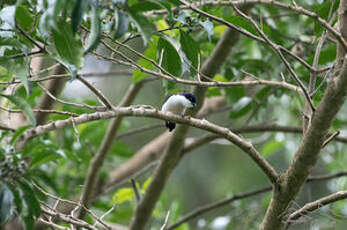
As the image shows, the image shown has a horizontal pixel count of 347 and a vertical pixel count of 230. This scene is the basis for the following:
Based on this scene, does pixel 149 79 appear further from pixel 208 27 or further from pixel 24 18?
pixel 24 18

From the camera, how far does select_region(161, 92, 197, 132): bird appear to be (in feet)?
11.7

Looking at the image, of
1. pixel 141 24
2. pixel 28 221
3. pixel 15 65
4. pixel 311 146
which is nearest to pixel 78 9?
pixel 141 24

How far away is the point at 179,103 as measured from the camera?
3799mm

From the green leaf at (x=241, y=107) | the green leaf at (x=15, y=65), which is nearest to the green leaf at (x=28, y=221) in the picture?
the green leaf at (x=15, y=65)

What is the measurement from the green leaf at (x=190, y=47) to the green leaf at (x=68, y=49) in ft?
1.90

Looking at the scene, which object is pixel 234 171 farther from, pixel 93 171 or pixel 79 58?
pixel 79 58

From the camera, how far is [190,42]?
7.48 ft

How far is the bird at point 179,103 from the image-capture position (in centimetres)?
358

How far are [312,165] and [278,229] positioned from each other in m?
0.31

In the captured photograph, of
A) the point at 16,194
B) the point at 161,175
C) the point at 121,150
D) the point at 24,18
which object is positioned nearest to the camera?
the point at 16,194

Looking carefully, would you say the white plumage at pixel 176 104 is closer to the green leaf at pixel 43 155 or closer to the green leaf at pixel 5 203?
the green leaf at pixel 43 155

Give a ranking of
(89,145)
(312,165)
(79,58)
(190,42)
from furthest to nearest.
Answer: (89,145) < (190,42) < (312,165) < (79,58)

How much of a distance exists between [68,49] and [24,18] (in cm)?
24

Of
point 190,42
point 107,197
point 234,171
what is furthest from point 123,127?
point 234,171
